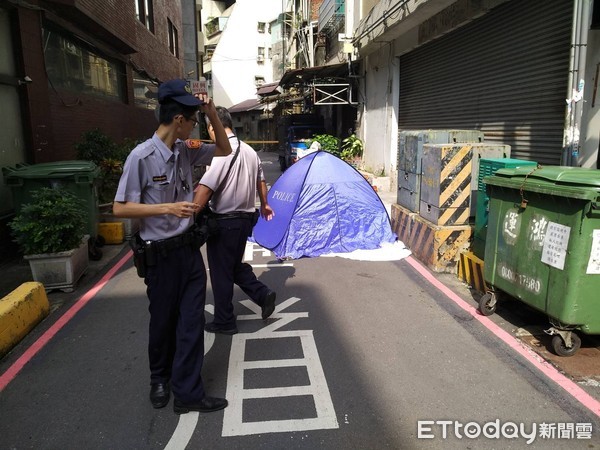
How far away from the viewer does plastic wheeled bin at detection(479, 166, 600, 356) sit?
11.2 ft

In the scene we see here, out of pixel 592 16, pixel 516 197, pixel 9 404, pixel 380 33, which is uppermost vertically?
pixel 380 33

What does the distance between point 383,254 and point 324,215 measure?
1.11 metres

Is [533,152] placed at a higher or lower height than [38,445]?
higher

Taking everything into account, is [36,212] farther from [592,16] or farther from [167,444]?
[592,16]

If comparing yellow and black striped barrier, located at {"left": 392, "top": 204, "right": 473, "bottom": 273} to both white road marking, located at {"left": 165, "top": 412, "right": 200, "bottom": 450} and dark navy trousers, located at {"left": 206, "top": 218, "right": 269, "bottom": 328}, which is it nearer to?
dark navy trousers, located at {"left": 206, "top": 218, "right": 269, "bottom": 328}

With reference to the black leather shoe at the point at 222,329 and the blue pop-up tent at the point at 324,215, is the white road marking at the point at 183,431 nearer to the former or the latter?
the black leather shoe at the point at 222,329

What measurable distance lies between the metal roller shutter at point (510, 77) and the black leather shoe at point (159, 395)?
559 centimetres

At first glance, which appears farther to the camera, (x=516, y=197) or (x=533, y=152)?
(x=533, y=152)

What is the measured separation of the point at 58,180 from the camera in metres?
6.59

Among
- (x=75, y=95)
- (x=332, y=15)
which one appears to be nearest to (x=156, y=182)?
(x=75, y=95)

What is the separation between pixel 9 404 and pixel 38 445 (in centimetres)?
64

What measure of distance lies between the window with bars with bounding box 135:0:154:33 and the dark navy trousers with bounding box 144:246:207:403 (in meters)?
15.5

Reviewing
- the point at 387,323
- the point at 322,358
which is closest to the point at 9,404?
the point at 322,358

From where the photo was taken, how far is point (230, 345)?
4070 mm
